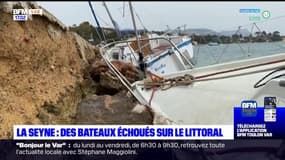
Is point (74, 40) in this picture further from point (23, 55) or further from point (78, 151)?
point (78, 151)

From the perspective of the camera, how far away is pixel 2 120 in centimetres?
291

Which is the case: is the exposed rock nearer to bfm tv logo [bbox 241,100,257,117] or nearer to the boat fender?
bfm tv logo [bbox 241,100,257,117]

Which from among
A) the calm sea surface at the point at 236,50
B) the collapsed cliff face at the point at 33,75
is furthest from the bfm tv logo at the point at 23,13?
the calm sea surface at the point at 236,50

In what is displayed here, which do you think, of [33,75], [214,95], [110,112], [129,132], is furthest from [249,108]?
[33,75]

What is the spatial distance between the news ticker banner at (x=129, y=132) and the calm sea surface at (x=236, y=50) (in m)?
0.67

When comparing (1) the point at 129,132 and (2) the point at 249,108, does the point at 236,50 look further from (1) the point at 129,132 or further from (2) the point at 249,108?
(1) the point at 129,132

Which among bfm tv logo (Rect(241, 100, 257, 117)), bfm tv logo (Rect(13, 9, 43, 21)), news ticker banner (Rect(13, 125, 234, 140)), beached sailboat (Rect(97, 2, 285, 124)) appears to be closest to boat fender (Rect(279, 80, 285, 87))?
beached sailboat (Rect(97, 2, 285, 124))

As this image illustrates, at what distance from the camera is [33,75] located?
329 centimetres

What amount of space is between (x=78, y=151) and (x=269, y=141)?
0.98 metres

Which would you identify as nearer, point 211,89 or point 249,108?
point 249,108

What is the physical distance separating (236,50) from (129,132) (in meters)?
0.99

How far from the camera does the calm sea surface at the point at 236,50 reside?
294 cm

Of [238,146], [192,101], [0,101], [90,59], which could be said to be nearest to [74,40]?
[90,59]

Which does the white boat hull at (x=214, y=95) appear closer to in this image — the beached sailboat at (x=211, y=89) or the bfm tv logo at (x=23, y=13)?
the beached sailboat at (x=211, y=89)
